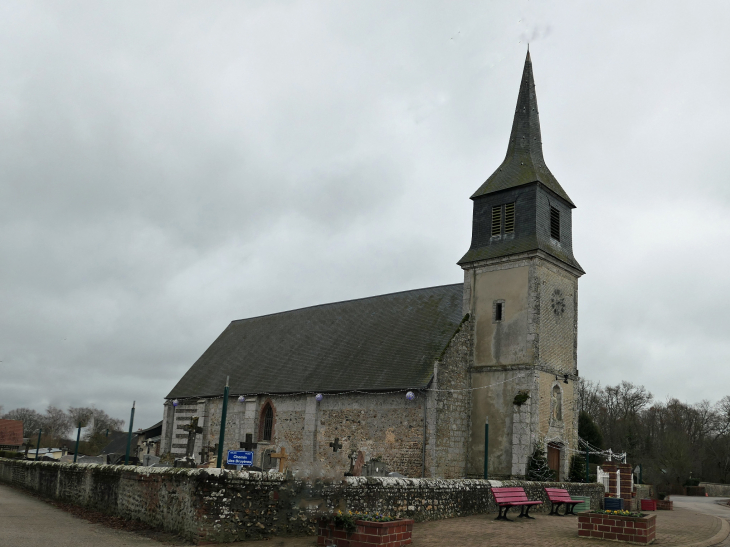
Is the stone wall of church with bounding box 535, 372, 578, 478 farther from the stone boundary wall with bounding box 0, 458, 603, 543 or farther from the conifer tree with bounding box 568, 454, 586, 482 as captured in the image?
the stone boundary wall with bounding box 0, 458, 603, 543

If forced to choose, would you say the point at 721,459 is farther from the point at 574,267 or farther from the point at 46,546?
the point at 46,546

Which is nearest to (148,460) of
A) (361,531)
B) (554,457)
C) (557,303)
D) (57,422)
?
(361,531)

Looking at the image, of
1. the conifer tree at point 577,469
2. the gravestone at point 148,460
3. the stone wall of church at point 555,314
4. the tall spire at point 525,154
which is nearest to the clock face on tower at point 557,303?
the stone wall of church at point 555,314

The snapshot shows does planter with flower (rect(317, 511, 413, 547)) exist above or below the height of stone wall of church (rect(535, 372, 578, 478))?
below

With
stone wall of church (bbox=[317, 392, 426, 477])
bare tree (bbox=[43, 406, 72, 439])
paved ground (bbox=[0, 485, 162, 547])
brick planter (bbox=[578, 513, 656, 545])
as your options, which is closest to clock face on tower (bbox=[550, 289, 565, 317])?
stone wall of church (bbox=[317, 392, 426, 477])

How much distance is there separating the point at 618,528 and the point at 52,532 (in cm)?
1024

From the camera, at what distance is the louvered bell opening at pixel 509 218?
84.6 ft

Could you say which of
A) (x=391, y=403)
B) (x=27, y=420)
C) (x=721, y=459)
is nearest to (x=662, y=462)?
(x=721, y=459)

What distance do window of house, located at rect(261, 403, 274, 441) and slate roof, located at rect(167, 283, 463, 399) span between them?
0.95 meters

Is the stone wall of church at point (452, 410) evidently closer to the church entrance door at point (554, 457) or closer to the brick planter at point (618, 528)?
the church entrance door at point (554, 457)

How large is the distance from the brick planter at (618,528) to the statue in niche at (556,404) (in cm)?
1285

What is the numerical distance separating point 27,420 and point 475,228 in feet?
368

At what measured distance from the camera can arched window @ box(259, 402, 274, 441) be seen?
2895 cm

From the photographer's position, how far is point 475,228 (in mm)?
27016
